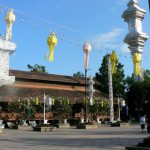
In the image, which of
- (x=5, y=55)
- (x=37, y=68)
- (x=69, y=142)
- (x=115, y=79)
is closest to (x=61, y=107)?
(x=5, y=55)

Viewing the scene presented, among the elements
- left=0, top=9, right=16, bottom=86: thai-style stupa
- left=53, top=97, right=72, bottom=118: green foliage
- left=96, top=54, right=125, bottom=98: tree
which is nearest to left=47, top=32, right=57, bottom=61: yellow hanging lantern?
left=0, top=9, right=16, bottom=86: thai-style stupa

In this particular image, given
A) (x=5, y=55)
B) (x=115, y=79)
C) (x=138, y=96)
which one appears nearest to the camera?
(x=5, y=55)

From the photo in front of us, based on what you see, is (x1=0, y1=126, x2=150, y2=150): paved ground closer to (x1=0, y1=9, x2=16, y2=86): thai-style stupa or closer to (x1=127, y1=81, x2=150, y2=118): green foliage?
(x1=0, y1=9, x2=16, y2=86): thai-style stupa

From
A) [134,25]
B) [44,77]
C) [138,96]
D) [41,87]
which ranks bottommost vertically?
[138,96]

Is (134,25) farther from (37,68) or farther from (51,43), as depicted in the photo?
(51,43)

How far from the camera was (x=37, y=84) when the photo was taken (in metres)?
64.7

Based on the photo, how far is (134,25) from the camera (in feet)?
339

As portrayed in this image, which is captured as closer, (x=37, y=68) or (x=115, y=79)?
(x=115, y=79)

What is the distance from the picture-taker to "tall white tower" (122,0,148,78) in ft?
324

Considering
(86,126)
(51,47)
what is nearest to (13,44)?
(51,47)

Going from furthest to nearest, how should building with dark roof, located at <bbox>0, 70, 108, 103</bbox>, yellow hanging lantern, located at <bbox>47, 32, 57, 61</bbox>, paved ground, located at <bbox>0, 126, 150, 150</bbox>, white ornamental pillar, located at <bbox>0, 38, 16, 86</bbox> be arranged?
1. building with dark roof, located at <bbox>0, 70, 108, 103</bbox>
2. yellow hanging lantern, located at <bbox>47, 32, 57, 61</bbox>
3. white ornamental pillar, located at <bbox>0, 38, 16, 86</bbox>
4. paved ground, located at <bbox>0, 126, 150, 150</bbox>

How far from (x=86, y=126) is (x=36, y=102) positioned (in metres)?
10.9

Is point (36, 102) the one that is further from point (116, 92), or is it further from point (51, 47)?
point (116, 92)

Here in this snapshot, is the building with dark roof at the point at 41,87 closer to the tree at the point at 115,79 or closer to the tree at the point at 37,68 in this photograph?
the tree at the point at 115,79
